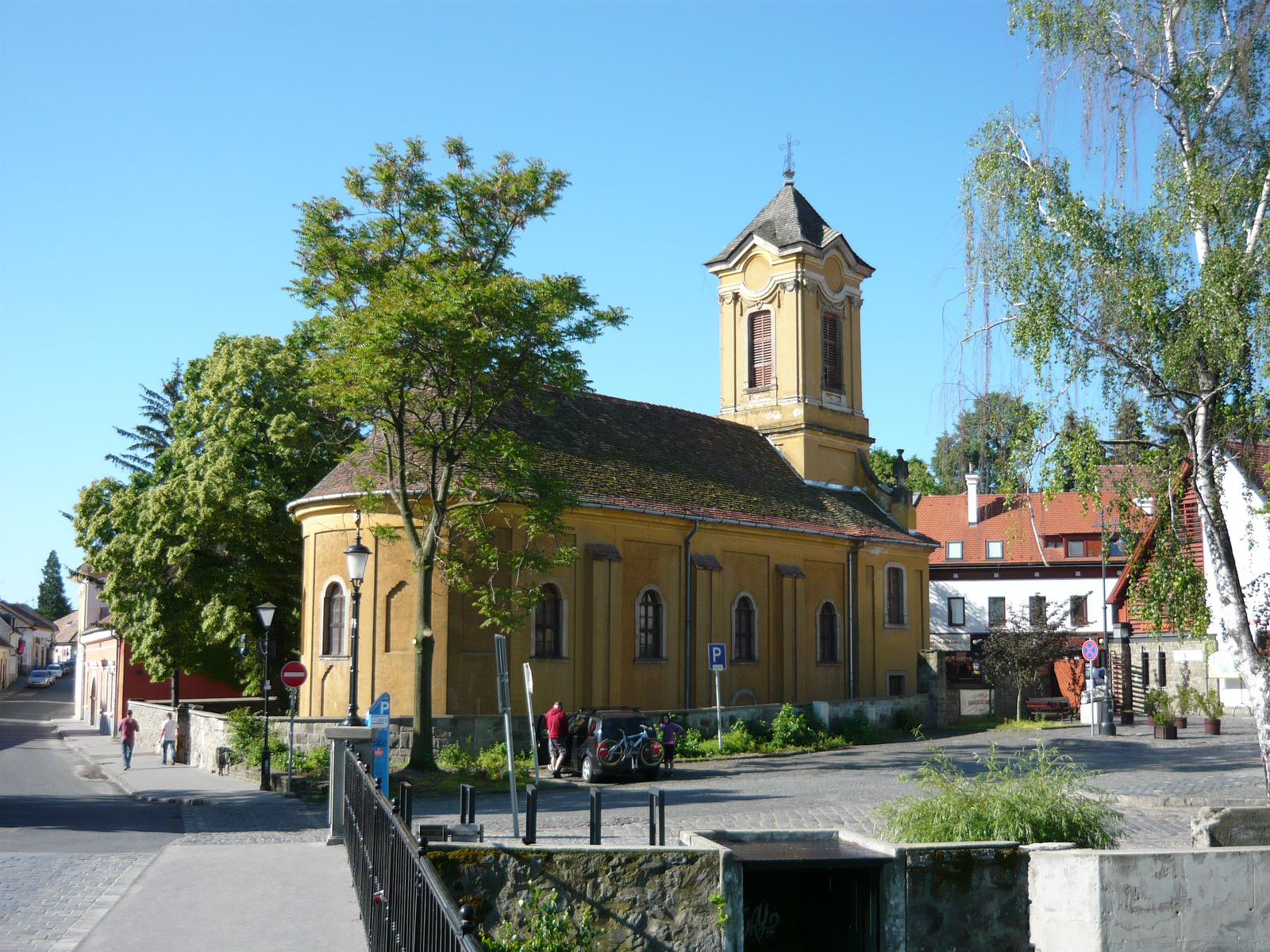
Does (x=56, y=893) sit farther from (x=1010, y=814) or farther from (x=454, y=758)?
(x=454, y=758)

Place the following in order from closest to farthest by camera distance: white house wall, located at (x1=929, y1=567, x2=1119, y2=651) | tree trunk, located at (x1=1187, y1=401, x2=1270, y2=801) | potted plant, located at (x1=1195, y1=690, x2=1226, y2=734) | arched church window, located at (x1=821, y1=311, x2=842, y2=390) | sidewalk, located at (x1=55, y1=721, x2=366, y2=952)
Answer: sidewalk, located at (x1=55, y1=721, x2=366, y2=952)
tree trunk, located at (x1=1187, y1=401, x2=1270, y2=801)
potted plant, located at (x1=1195, y1=690, x2=1226, y2=734)
arched church window, located at (x1=821, y1=311, x2=842, y2=390)
white house wall, located at (x1=929, y1=567, x2=1119, y2=651)

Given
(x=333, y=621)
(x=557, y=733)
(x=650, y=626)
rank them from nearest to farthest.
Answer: (x=557, y=733)
(x=333, y=621)
(x=650, y=626)

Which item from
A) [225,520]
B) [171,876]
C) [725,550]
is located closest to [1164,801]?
[171,876]

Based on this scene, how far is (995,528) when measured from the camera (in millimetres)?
58594

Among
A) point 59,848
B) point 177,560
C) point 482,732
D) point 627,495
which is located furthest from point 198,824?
point 177,560

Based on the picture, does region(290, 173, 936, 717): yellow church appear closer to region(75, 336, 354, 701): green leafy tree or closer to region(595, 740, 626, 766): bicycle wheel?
region(595, 740, 626, 766): bicycle wheel

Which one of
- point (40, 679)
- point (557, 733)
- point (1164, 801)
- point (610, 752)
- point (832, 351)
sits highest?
point (832, 351)

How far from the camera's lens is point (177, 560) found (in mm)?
34031

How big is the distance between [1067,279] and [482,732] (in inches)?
646

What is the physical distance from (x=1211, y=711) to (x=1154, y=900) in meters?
26.0

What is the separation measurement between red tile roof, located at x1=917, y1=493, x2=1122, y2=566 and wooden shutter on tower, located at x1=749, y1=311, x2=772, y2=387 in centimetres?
1838

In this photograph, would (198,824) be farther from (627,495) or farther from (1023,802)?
(627,495)

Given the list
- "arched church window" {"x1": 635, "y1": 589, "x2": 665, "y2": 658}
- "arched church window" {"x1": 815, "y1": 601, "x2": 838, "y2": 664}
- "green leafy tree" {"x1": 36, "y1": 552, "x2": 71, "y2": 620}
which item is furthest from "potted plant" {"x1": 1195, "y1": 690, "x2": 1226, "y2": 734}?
"green leafy tree" {"x1": 36, "y1": 552, "x2": 71, "y2": 620}

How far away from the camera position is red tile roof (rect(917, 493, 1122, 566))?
56.2 m
